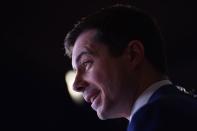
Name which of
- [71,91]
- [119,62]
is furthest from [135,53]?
[71,91]

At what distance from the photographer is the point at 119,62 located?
2.83ft

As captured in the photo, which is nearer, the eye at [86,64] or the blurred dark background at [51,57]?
the eye at [86,64]

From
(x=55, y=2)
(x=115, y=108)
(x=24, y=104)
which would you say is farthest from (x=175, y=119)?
(x=24, y=104)

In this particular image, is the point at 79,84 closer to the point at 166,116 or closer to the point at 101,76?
the point at 101,76

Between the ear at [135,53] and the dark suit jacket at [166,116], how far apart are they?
0.13 meters

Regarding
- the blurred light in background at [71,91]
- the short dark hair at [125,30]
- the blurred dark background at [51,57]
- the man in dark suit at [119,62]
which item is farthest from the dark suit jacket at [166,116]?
the blurred light in background at [71,91]

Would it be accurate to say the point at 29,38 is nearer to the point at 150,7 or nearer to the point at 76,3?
the point at 76,3

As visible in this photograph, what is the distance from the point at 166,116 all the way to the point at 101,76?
22cm

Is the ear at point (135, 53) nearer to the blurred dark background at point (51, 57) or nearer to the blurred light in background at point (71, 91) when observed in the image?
the blurred dark background at point (51, 57)

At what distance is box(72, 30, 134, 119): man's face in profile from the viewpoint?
841mm

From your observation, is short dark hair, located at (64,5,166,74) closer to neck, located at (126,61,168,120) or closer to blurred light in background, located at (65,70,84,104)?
neck, located at (126,61,168,120)

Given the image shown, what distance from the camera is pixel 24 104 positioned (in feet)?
9.09

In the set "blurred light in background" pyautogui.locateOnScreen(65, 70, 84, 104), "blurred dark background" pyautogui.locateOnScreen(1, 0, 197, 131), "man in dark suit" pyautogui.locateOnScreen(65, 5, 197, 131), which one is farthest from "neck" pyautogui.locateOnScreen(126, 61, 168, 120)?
"blurred light in background" pyautogui.locateOnScreen(65, 70, 84, 104)

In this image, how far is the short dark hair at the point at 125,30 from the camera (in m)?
0.87
